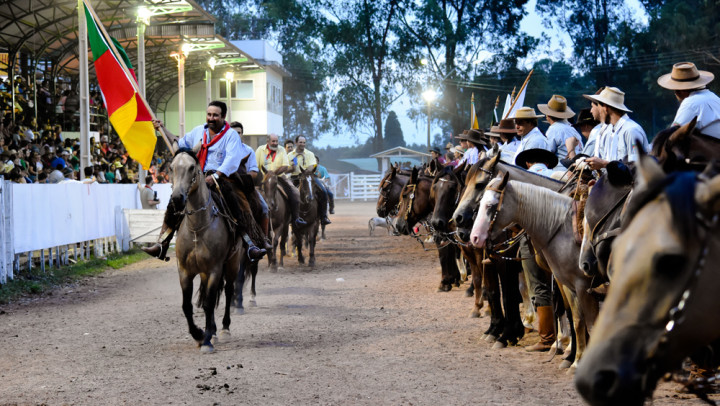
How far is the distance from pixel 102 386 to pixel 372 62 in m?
63.5

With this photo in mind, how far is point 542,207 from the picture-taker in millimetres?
7539

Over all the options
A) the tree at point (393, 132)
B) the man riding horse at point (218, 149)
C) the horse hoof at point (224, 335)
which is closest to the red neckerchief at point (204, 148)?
the man riding horse at point (218, 149)

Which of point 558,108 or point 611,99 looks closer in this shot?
point 611,99

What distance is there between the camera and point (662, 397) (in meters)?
6.41

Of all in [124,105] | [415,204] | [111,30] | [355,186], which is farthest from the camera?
[355,186]

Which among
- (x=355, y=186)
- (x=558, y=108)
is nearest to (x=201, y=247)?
(x=558, y=108)

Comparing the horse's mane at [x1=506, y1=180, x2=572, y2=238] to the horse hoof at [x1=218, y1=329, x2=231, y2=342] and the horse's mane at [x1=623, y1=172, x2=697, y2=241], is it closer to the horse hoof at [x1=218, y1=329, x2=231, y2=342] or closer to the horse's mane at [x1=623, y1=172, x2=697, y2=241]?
the horse hoof at [x1=218, y1=329, x2=231, y2=342]

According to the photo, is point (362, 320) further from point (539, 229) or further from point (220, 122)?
point (539, 229)

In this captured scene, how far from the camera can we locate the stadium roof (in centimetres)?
2600

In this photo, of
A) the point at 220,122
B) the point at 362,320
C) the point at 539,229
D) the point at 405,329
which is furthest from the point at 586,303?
the point at 220,122

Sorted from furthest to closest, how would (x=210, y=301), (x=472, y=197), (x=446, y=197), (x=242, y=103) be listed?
(x=242, y=103)
(x=446, y=197)
(x=210, y=301)
(x=472, y=197)

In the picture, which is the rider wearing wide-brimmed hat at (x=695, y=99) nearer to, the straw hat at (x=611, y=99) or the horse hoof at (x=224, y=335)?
the straw hat at (x=611, y=99)

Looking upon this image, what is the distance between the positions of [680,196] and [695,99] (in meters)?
4.32

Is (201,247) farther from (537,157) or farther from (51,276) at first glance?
(51,276)
